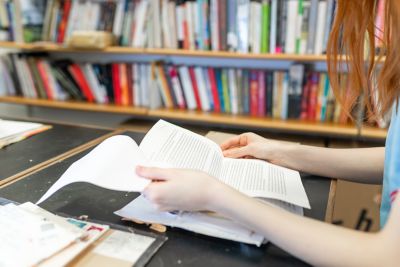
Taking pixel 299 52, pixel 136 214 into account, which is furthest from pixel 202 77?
pixel 136 214

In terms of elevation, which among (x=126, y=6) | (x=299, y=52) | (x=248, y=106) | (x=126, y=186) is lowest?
(x=248, y=106)

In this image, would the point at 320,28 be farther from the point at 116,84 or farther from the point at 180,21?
the point at 116,84

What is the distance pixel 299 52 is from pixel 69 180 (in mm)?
1239

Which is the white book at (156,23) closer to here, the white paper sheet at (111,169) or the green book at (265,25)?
the green book at (265,25)

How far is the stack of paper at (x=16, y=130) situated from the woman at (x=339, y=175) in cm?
60

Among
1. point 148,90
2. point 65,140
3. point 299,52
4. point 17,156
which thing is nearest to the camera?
point 17,156

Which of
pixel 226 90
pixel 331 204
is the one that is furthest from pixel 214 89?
pixel 331 204

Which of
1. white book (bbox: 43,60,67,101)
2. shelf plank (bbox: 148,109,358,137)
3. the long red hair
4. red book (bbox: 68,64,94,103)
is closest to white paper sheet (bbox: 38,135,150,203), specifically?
the long red hair

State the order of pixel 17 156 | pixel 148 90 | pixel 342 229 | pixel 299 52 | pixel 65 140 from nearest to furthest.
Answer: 1. pixel 342 229
2. pixel 17 156
3. pixel 65 140
4. pixel 299 52
5. pixel 148 90

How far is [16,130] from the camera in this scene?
3.40ft

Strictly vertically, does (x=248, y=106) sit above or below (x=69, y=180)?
below

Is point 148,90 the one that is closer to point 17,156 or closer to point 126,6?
point 126,6

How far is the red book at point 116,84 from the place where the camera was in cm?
188

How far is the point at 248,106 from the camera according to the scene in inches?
67.1
